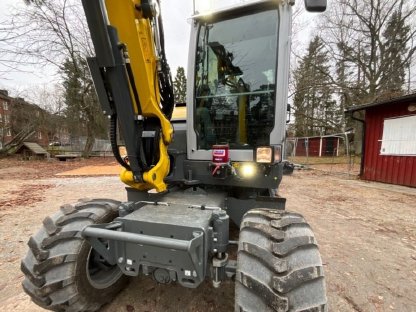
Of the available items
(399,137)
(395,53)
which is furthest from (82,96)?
(395,53)

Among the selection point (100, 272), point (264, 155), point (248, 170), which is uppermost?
point (264, 155)

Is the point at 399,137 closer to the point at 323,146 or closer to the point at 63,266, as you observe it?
the point at 63,266

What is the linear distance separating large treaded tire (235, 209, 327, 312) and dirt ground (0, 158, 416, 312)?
3.19 ft

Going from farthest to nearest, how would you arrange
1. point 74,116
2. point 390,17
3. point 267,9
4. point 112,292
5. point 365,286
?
point 74,116, point 390,17, point 365,286, point 267,9, point 112,292

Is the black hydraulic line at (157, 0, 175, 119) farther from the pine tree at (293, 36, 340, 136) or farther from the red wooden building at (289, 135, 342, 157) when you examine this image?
the red wooden building at (289, 135, 342, 157)

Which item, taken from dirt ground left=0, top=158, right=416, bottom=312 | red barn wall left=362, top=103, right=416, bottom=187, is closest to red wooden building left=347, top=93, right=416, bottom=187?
red barn wall left=362, top=103, right=416, bottom=187

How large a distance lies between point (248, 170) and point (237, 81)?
3.04 ft

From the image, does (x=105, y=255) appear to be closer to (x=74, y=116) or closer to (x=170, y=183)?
(x=170, y=183)

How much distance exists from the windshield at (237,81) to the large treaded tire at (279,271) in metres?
1.12

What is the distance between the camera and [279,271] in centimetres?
144

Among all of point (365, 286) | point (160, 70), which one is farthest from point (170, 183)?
point (365, 286)

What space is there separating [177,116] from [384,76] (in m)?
21.4

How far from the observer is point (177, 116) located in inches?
137

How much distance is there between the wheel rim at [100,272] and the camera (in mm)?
2117
